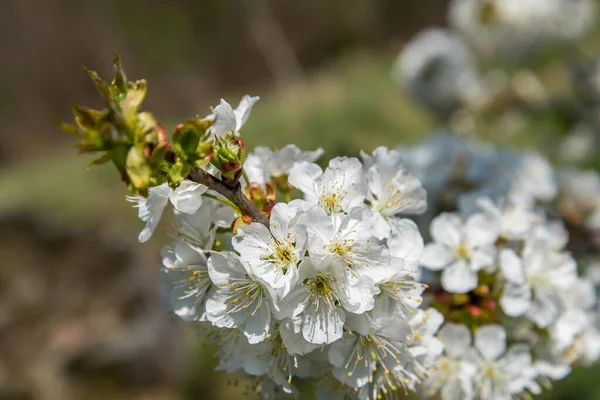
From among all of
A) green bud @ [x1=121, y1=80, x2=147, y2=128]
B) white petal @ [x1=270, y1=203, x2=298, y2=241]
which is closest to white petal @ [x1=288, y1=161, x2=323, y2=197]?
white petal @ [x1=270, y1=203, x2=298, y2=241]

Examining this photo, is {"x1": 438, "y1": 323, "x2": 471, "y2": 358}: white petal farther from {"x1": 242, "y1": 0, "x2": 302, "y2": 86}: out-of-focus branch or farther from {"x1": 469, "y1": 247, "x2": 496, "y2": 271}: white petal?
{"x1": 242, "y1": 0, "x2": 302, "y2": 86}: out-of-focus branch

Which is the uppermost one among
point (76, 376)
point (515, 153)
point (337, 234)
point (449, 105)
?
point (337, 234)

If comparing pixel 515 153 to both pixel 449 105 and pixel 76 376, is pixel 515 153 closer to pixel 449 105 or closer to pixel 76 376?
pixel 449 105

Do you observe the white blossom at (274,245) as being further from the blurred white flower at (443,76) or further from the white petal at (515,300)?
the blurred white flower at (443,76)

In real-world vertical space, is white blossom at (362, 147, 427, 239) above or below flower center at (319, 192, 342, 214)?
below

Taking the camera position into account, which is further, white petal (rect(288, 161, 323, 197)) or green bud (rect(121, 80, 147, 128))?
white petal (rect(288, 161, 323, 197))

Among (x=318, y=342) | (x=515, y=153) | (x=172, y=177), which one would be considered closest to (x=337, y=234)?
(x=318, y=342)

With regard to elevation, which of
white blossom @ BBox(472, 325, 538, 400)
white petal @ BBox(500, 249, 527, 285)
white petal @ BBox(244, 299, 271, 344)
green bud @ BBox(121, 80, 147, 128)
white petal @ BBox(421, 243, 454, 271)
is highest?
green bud @ BBox(121, 80, 147, 128)
